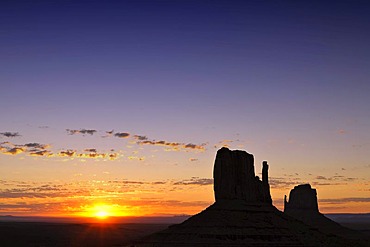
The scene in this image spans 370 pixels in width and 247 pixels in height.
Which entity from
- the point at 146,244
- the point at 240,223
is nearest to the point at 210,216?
the point at 240,223

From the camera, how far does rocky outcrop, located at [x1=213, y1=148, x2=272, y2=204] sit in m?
125

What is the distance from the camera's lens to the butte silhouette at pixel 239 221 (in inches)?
4318

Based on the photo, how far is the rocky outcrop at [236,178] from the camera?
12544 centimetres

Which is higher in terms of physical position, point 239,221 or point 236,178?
point 236,178

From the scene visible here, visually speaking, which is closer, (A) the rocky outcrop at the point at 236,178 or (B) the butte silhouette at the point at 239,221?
(B) the butte silhouette at the point at 239,221

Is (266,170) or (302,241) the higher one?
(266,170)

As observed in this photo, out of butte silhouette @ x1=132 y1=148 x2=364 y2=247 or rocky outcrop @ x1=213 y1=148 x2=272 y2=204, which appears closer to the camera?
butte silhouette @ x1=132 y1=148 x2=364 y2=247

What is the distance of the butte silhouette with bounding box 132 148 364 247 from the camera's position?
10969cm

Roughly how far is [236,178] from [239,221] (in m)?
14.9

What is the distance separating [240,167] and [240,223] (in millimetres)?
18106

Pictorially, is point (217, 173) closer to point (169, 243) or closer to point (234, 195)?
Answer: point (234, 195)

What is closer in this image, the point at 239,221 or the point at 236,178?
the point at 239,221

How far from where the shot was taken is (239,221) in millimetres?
114500

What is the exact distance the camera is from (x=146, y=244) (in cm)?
11831
